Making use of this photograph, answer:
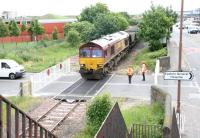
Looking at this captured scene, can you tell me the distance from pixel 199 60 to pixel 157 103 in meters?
22.6

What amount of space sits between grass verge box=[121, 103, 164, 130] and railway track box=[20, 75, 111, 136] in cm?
294

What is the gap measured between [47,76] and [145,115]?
1348 cm

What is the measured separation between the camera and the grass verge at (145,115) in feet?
56.5

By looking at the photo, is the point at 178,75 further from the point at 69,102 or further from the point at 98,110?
the point at 69,102

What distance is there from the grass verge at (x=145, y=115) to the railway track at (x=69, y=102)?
2.94 metres

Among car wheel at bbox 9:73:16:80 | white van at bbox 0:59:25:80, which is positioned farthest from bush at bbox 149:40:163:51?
car wheel at bbox 9:73:16:80

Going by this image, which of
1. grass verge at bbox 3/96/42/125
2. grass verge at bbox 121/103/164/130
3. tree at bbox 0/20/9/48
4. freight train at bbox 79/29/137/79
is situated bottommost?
grass verge at bbox 3/96/42/125

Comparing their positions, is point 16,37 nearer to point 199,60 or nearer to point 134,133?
point 199,60

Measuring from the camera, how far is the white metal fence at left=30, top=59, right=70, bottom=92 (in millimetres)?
27653

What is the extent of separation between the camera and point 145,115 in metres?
18.2

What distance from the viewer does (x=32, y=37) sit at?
7525cm

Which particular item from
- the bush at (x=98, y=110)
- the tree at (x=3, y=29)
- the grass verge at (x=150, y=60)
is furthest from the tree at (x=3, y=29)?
the bush at (x=98, y=110)

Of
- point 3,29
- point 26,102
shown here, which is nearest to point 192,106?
point 26,102

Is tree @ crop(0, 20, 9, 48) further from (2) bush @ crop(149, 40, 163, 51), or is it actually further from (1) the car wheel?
(1) the car wheel
